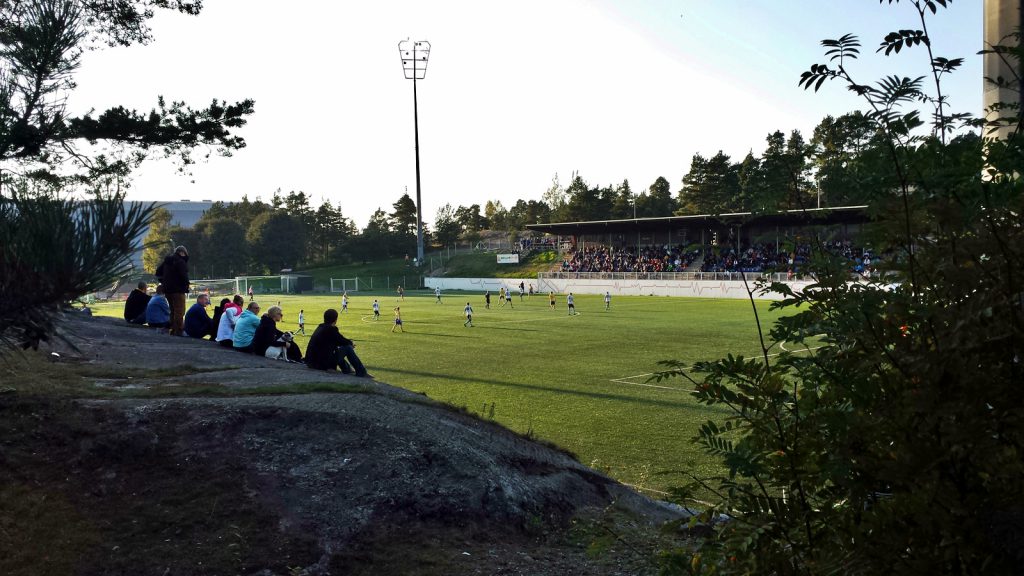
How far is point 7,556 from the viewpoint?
4023 mm

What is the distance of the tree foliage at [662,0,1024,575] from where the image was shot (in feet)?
6.81

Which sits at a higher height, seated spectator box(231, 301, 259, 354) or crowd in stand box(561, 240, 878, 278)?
crowd in stand box(561, 240, 878, 278)

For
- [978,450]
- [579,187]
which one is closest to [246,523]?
[978,450]

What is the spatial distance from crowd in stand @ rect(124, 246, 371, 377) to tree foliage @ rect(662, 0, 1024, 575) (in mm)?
9621

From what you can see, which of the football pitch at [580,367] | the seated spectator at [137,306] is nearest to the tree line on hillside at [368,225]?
the football pitch at [580,367]

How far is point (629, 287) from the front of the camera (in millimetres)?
56375

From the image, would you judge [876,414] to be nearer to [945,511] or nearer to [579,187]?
[945,511]

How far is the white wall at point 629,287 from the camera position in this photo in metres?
50.0

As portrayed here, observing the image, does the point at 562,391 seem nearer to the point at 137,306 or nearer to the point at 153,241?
the point at 137,306

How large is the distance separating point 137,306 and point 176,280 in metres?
4.83

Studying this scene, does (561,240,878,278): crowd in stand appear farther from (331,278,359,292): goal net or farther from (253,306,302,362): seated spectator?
(253,306,302,362): seated spectator

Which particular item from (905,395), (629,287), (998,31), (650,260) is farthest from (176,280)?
(650,260)

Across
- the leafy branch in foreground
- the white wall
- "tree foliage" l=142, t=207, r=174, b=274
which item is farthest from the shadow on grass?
the white wall

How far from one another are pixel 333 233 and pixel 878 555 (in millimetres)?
113065
